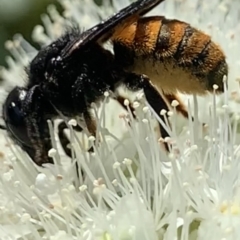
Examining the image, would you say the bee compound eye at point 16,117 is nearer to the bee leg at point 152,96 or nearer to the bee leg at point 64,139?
the bee leg at point 64,139

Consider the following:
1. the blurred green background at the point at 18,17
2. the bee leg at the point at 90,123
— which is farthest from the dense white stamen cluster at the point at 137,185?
the blurred green background at the point at 18,17

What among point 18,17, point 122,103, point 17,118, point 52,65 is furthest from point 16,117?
point 18,17

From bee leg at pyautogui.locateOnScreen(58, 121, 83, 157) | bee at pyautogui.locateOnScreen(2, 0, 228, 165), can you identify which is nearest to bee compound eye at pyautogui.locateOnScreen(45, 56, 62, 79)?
bee at pyautogui.locateOnScreen(2, 0, 228, 165)

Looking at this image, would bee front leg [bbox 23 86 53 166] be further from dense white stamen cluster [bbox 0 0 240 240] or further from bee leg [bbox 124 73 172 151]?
bee leg [bbox 124 73 172 151]

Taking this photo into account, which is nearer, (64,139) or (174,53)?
(174,53)

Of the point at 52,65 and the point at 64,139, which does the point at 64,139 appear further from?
the point at 52,65

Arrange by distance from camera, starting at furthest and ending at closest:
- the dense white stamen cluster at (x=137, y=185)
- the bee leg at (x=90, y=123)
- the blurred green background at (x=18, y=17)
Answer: the blurred green background at (x=18, y=17) < the bee leg at (x=90, y=123) < the dense white stamen cluster at (x=137, y=185)
